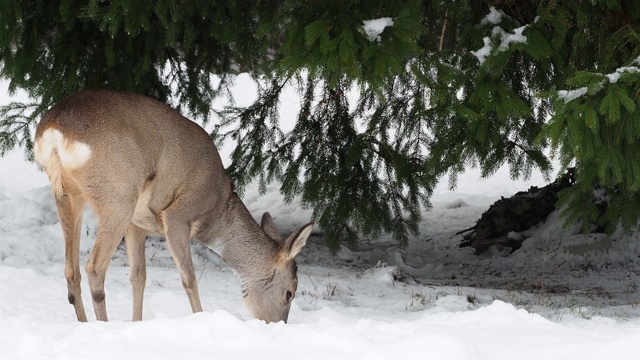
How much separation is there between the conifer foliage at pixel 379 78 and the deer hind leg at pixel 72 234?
127cm

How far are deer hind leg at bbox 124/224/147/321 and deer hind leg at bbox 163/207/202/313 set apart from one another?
378 millimetres

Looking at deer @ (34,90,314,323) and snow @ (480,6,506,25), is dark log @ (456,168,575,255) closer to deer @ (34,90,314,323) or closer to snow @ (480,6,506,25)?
deer @ (34,90,314,323)

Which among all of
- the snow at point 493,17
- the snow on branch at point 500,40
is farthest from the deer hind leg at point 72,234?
the snow at point 493,17

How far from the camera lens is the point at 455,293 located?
26.5 ft

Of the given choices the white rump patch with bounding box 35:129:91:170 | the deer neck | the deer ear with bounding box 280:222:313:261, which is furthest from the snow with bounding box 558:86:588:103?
the white rump patch with bounding box 35:129:91:170

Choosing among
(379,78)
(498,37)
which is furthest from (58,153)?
(498,37)

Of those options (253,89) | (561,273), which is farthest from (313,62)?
(253,89)

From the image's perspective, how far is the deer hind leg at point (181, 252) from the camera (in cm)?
662

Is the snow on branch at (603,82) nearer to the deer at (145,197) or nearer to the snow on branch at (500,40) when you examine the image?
the snow on branch at (500,40)

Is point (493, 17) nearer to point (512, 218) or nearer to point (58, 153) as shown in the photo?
point (58, 153)

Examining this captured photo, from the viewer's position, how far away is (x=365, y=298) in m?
7.80

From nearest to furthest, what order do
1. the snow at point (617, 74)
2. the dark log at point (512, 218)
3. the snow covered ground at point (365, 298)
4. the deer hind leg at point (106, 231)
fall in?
the snow covered ground at point (365, 298) < the snow at point (617, 74) < the deer hind leg at point (106, 231) < the dark log at point (512, 218)

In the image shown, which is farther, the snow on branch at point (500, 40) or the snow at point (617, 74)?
the snow on branch at point (500, 40)

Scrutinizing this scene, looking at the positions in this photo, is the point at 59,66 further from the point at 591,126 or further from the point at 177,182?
the point at 591,126
